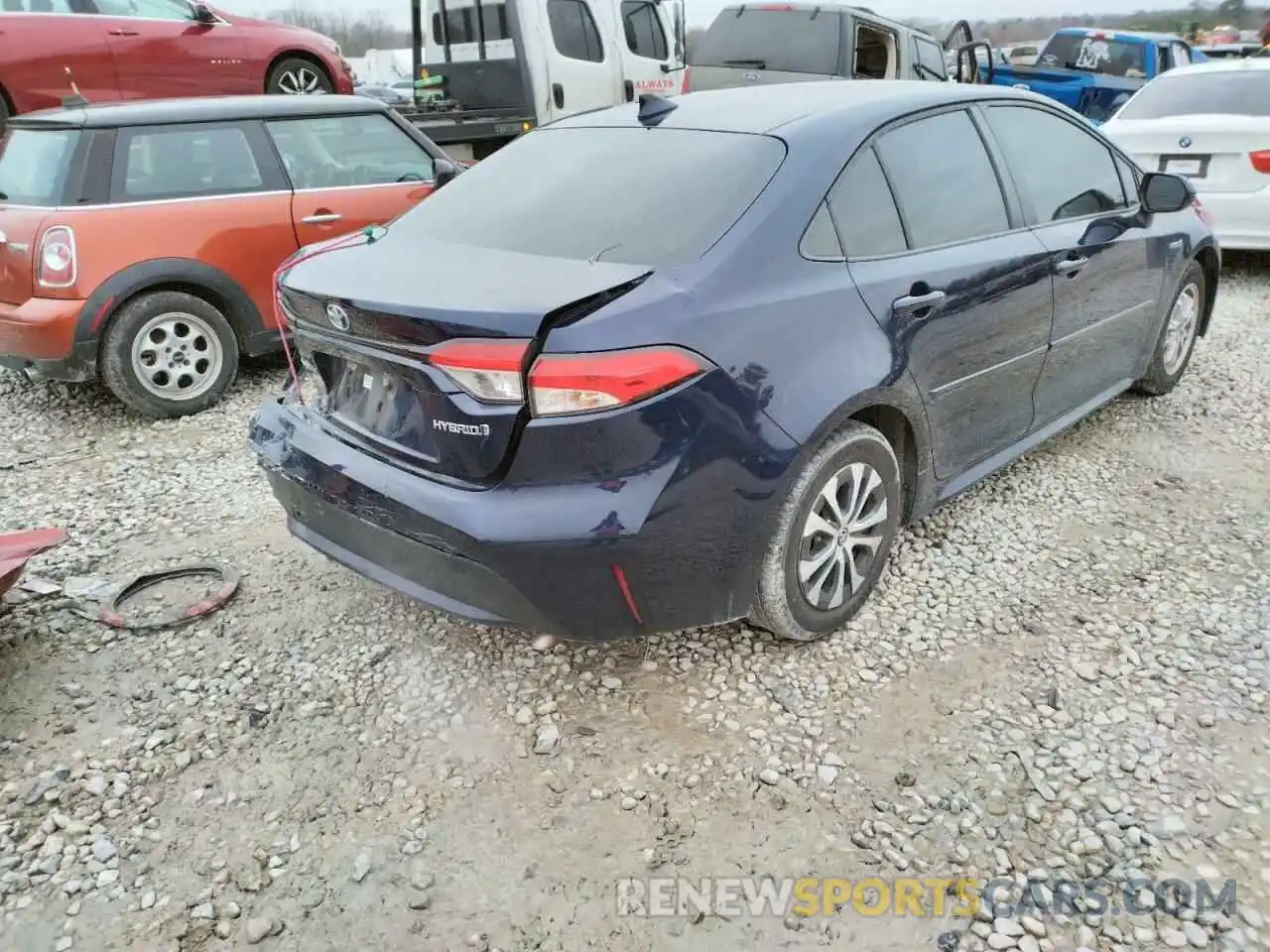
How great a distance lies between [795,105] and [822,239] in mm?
641

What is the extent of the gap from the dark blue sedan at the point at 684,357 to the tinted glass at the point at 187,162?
254cm

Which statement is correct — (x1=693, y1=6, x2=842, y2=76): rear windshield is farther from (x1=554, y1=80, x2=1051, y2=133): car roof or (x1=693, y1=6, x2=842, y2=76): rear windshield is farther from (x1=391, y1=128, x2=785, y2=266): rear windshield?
(x1=391, y1=128, x2=785, y2=266): rear windshield

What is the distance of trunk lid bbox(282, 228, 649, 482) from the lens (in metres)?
2.28

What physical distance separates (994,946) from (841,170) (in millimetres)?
2080

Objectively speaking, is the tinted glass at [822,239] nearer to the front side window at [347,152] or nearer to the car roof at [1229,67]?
the front side window at [347,152]

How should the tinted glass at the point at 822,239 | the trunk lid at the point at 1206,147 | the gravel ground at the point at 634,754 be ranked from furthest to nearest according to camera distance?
the trunk lid at the point at 1206,147 < the tinted glass at the point at 822,239 < the gravel ground at the point at 634,754

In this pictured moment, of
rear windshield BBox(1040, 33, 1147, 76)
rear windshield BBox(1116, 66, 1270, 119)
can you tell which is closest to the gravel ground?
rear windshield BBox(1116, 66, 1270, 119)

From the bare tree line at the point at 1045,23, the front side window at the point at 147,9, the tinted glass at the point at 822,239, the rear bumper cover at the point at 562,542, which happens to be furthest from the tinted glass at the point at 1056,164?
the bare tree line at the point at 1045,23

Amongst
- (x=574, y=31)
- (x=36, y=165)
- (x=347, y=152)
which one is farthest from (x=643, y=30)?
(x=36, y=165)

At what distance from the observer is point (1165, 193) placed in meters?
4.04

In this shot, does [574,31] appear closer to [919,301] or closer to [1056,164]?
[1056,164]

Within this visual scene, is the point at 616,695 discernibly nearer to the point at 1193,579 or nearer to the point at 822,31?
the point at 1193,579

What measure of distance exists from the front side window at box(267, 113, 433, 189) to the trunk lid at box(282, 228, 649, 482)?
10.1 feet

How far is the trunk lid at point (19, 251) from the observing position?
15.3 feet
